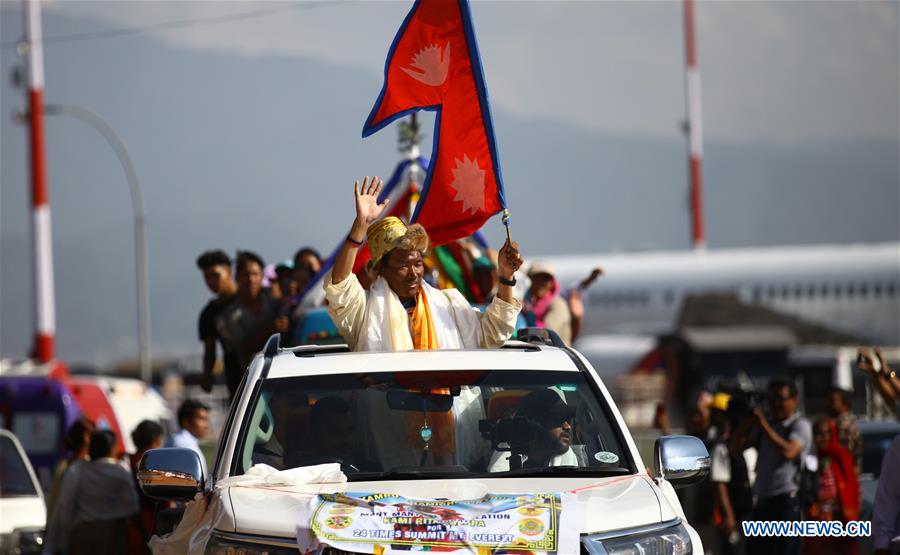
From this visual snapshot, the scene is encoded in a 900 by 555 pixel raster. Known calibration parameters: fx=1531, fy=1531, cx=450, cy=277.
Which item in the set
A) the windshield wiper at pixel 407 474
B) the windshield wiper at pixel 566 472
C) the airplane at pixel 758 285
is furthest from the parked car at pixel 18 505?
the airplane at pixel 758 285

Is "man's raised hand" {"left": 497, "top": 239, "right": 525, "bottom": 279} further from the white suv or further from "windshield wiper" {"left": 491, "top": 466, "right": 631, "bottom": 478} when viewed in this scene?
"windshield wiper" {"left": 491, "top": 466, "right": 631, "bottom": 478}

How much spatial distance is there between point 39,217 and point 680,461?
23091mm

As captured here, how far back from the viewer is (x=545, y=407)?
6070 mm

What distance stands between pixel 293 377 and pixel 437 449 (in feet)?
2.21

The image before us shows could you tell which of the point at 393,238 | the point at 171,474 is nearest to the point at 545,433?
the point at 171,474

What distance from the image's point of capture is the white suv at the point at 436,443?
5.20 m

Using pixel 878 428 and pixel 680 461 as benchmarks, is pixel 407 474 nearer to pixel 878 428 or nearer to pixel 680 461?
pixel 680 461

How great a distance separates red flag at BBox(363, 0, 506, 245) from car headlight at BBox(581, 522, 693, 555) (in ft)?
11.5

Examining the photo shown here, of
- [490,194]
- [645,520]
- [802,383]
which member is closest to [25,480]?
[490,194]

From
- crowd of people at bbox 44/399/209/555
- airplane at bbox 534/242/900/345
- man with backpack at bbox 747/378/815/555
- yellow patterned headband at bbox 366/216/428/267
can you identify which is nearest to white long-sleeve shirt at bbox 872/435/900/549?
yellow patterned headband at bbox 366/216/428/267

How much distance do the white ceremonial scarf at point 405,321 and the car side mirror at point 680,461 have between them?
5.35 ft

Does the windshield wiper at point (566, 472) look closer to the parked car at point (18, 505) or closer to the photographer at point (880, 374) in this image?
the photographer at point (880, 374)

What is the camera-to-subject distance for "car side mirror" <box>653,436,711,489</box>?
5598 millimetres

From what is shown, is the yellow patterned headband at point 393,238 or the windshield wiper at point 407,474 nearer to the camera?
the windshield wiper at point 407,474
